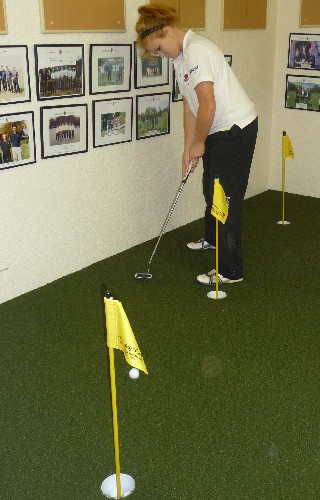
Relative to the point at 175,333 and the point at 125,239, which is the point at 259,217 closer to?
the point at 125,239

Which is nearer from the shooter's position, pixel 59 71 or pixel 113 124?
pixel 59 71

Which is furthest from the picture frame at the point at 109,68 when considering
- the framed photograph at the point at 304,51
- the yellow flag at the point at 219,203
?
the framed photograph at the point at 304,51

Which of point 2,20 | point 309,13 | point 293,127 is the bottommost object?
point 293,127

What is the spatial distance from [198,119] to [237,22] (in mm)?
1970

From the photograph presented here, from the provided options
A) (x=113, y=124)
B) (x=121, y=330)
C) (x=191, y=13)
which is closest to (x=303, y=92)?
(x=191, y=13)

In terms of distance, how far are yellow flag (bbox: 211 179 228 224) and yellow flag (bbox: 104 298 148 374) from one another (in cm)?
155

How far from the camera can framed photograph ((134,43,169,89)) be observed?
156 inches

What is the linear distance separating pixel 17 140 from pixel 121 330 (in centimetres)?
188

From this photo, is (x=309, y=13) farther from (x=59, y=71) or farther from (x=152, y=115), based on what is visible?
(x=59, y=71)

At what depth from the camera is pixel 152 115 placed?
421 cm

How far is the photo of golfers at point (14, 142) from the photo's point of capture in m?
3.21

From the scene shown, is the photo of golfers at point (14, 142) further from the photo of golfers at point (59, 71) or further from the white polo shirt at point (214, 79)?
the white polo shirt at point (214, 79)

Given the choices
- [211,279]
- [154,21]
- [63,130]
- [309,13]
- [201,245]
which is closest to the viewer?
[154,21]

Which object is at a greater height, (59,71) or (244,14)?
(244,14)
